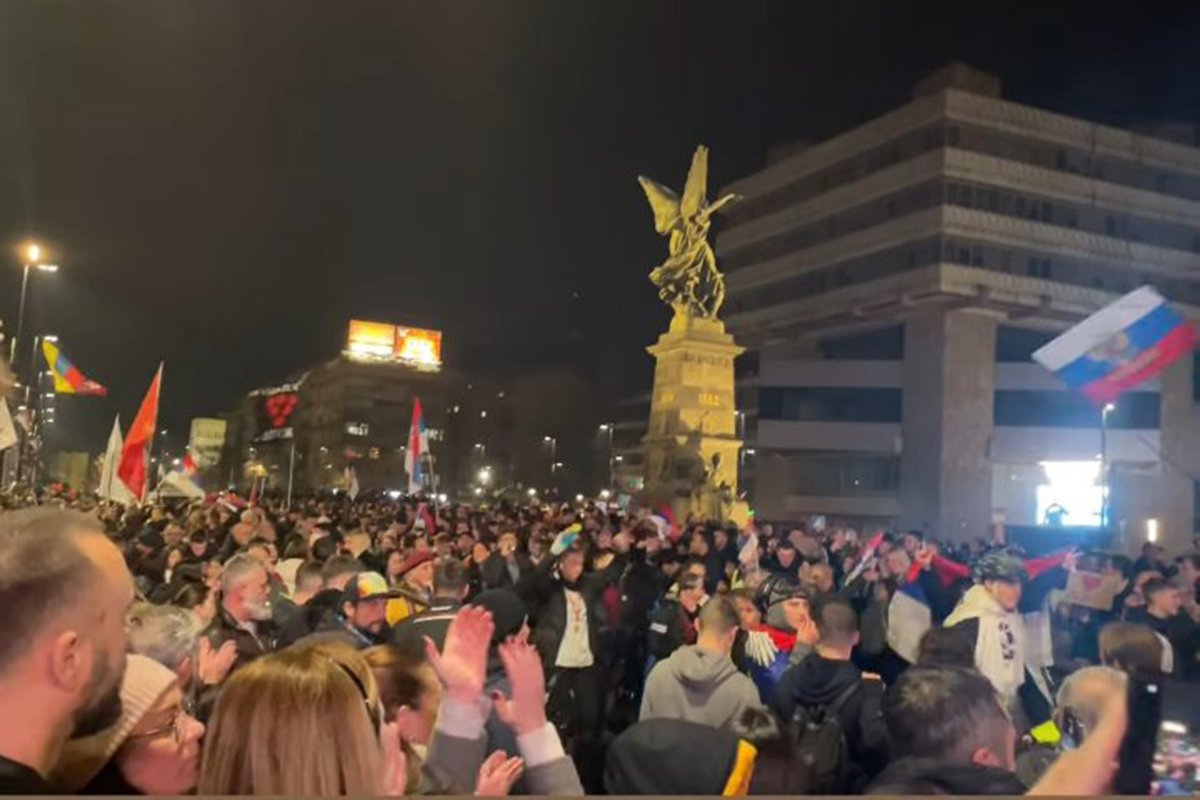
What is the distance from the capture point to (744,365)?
74.9 meters

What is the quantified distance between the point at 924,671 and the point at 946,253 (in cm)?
5171

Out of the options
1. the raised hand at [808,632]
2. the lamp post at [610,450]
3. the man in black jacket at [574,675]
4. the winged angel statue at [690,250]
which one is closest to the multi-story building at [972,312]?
the winged angel statue at [690,250]

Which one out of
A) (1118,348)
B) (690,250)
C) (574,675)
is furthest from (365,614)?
(690,250)

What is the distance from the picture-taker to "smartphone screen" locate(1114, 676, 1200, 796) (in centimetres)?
284

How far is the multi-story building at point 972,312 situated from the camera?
5231cm

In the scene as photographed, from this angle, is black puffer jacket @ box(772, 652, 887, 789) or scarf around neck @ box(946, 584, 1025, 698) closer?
black puffer jacket @ box(772, 652, 887, 789)

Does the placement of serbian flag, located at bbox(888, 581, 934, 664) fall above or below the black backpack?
above

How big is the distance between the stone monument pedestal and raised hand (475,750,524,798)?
99.9ft

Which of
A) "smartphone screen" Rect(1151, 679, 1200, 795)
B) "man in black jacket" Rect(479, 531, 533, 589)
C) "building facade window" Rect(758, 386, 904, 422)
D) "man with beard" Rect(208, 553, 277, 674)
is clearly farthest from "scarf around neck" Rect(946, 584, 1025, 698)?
"building facade window" Rect(758, 386, 904, 422)

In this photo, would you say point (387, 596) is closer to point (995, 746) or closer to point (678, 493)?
point (995, 746)

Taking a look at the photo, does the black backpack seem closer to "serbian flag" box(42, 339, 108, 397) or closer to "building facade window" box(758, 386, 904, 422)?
"serbian flag" box(42, 339, 108, 397)

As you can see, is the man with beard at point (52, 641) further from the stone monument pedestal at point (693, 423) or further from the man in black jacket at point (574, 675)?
the stone monument pedestal at point (693, 423)

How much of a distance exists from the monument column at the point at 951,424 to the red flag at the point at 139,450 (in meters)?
42.7

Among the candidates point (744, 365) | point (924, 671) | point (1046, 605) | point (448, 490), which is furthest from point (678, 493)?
point (448, 490)
